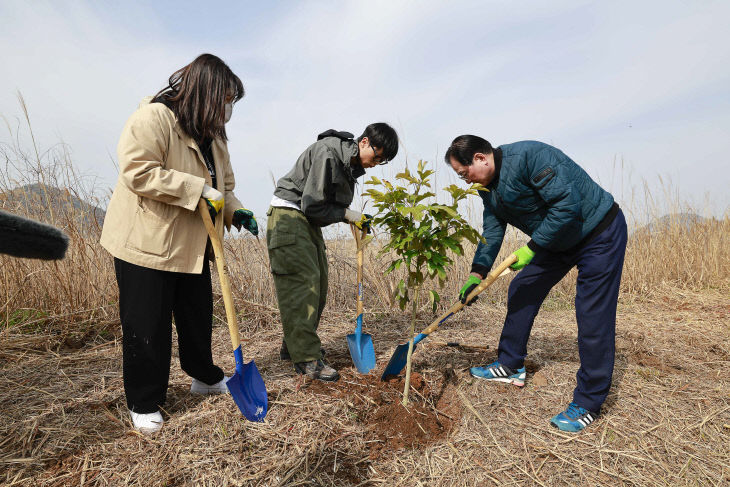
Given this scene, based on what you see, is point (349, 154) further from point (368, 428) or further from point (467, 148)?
point (368, 428)

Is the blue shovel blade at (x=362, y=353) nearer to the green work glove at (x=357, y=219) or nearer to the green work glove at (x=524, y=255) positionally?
the green work glove at (x=357, y=219)

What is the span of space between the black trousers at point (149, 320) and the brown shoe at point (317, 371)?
82 cm

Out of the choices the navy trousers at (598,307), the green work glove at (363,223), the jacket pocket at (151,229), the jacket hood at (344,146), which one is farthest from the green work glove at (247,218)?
the navy trousers at (598,307)

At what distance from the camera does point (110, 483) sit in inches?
67.1

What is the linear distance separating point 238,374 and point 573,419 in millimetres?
1947

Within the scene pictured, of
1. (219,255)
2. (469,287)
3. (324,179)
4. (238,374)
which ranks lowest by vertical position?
(238,374)

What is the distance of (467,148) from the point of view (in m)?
2.34

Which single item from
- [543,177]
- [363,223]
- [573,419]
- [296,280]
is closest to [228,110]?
[296,280]

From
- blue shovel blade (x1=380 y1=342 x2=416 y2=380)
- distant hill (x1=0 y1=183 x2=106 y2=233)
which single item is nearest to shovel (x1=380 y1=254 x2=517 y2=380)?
blue shovel blade (x1=380 y1=342 x2=416 y2=380)

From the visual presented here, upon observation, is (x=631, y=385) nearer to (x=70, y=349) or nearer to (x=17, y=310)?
(x=70, y=349)

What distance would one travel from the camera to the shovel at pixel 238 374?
2.00m

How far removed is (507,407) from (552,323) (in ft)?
7.67

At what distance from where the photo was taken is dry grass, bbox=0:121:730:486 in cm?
185

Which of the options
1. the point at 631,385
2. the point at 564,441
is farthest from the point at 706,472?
the point at 631,385
